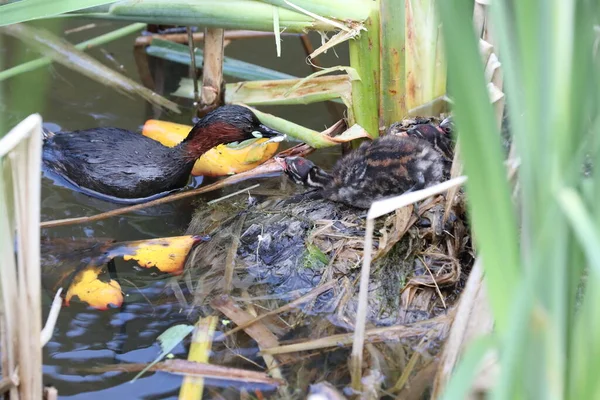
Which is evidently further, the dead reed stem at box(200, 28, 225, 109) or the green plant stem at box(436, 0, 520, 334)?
the dead reed stem at box(200, 28, 225, 109)

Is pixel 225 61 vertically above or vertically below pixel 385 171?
above

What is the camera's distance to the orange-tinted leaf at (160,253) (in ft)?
11.6

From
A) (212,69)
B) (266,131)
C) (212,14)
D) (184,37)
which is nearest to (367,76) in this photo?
(266,131)

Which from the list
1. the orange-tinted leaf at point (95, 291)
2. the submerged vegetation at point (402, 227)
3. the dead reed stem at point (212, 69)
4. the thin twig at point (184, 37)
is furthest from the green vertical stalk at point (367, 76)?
the thin twig at point (184, 37)

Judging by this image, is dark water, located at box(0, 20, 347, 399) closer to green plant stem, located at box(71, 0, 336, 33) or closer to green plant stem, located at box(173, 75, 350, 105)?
green plant stem, located at box(173, 75, 350, 105)

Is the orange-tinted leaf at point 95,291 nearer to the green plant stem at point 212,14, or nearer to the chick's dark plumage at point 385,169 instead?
the chick's dark plumage at point 385,169

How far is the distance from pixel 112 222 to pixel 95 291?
87 centimetres

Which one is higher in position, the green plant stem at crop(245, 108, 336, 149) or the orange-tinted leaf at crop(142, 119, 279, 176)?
the green plant stem at crop(245, 108, 336, 149)

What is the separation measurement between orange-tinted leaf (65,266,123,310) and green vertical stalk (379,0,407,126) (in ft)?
5.94

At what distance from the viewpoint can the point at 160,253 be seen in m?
3.58

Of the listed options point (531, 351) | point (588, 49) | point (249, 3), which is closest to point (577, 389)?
point (531, 351)

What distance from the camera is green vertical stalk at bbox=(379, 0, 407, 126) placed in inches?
150

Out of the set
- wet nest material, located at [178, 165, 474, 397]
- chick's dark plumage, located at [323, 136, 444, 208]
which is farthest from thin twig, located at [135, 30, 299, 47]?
wet nest material, located at [178, 165, 474, 397]

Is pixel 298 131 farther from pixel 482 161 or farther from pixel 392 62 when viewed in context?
pixel 482 161
